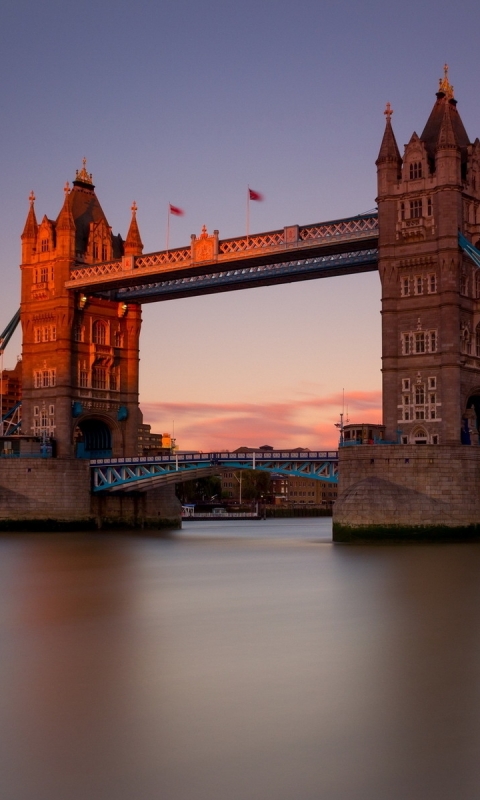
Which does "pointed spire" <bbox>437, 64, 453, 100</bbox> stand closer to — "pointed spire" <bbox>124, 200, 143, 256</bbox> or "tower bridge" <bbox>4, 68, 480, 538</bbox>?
"tower bridge" <bbox>4, 68, 480, 538</bbox>

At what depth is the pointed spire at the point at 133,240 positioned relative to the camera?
87875mm

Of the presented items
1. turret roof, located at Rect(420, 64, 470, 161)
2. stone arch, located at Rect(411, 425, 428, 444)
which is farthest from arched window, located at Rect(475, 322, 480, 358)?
turret roof, located at Rect(420, 64, 470, 161)

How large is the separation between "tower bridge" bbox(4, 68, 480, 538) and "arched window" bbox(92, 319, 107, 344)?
1.97ft

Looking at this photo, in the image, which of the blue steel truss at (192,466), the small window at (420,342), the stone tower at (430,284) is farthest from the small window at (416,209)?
the blue steel truss at (192,466)

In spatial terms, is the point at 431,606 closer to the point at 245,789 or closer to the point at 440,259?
the point at 245,789

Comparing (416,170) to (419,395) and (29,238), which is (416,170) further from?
(29,238)

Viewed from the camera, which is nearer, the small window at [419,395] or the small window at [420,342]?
the small window at [419,395]

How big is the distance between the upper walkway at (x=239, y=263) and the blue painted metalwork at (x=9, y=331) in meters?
10.2

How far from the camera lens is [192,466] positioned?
257ft

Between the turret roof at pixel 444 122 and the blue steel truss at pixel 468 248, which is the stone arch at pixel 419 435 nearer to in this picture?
the blue steel truss at pixel 468 248

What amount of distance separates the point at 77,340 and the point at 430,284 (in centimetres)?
3222

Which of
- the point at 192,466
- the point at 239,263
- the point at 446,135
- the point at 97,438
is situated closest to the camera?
the point at 446,135

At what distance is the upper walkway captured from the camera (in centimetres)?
6825

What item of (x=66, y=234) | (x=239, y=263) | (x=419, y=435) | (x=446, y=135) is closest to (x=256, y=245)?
(x=239, y=263)
